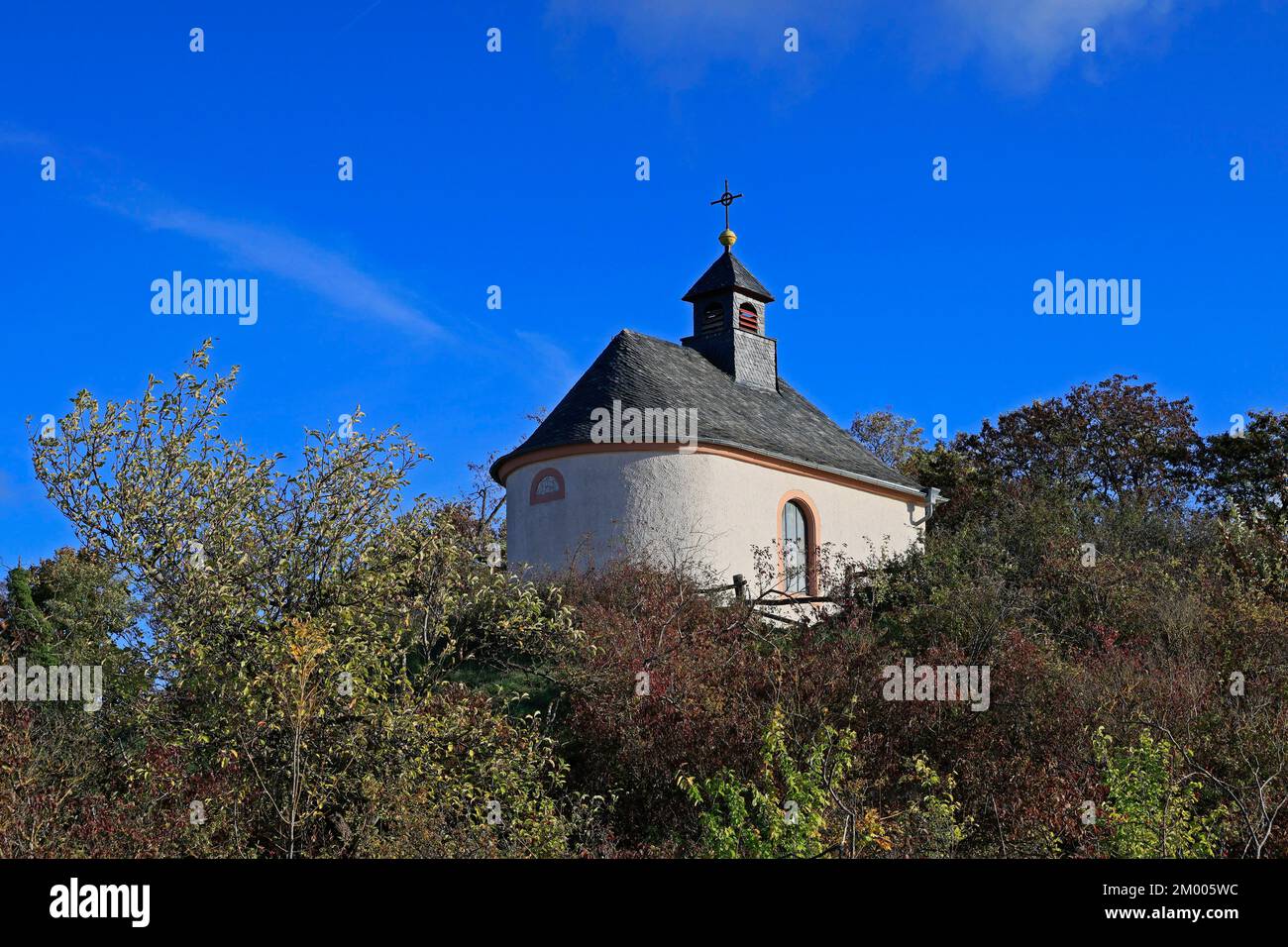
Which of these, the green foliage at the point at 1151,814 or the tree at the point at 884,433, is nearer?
the green foliage at the point at 1151,814

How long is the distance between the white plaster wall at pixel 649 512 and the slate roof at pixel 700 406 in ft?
1.66

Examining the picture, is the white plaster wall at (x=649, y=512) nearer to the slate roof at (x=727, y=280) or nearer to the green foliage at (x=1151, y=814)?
the slate roof at (x=727, y=280)

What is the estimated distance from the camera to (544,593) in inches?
766

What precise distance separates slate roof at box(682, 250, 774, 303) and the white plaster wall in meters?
5.05

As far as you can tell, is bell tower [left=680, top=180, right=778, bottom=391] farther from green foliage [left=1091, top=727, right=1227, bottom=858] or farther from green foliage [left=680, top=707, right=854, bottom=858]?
green foliage [left=1091, top=727, right=1227, bottom=858]

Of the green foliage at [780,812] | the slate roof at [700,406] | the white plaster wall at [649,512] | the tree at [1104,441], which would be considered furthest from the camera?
the tree at [1104,441]

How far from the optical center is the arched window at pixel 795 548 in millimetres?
23438

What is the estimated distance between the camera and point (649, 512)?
22.5 meters

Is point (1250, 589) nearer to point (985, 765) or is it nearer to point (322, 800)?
point (985, 765)

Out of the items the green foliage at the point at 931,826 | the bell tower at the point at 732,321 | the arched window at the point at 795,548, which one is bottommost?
the green foliage at the point at 931,826

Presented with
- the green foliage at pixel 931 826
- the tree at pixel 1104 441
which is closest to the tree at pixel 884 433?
the tree at pixel 1104 441

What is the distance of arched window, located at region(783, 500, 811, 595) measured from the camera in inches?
923

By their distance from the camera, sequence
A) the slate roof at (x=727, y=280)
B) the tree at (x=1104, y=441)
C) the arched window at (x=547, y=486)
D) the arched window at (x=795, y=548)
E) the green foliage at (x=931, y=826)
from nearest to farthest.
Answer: the green foliage at (x=931, y=826) < the arched window at (x=547, y=486) < the arched window at (x=795, y=548) < the slate roof at (x=727, y=280) < the tree at (x=1104, y=441)
